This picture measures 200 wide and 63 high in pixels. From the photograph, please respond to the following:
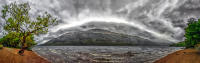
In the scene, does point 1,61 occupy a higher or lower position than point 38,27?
lower

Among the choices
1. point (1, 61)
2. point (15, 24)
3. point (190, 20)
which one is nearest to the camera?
point (1, 61)

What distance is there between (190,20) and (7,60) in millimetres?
74303

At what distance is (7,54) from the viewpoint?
1680cm

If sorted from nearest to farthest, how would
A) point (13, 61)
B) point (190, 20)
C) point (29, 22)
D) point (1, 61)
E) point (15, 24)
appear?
1. point (1, 61)
2. point (13, 61)
3. point (15, 24)
4. point (29, 22)
5. point (190, 20)

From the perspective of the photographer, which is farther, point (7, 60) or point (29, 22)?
point (29, 22)

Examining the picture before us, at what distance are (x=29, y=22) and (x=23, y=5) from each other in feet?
11.5

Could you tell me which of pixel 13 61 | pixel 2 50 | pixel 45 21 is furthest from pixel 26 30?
pixel 13 61

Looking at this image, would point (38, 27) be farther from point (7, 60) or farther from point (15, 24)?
point (7, 60)

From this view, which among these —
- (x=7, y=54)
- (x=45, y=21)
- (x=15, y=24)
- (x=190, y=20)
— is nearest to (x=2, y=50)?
(x=7, y=54)

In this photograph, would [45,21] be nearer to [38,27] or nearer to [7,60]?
[38,27]

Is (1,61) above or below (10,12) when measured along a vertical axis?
below

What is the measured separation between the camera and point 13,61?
1680 cm

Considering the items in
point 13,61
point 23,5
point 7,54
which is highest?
point 23,5

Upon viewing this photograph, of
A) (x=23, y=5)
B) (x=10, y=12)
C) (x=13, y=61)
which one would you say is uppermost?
(x=23, y=5)
